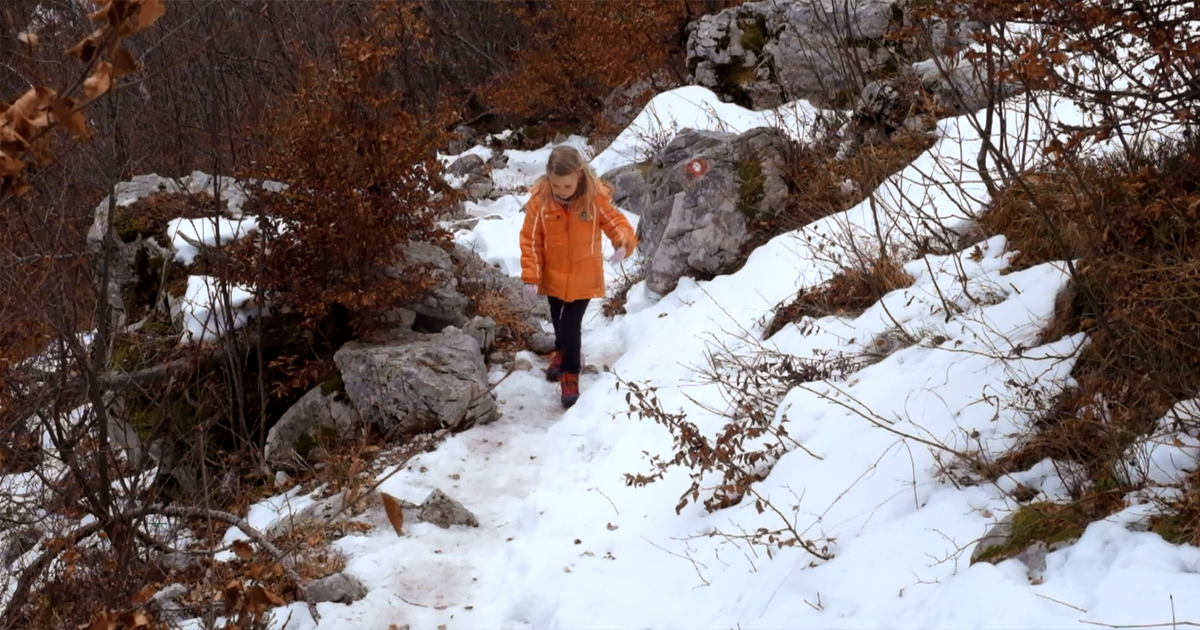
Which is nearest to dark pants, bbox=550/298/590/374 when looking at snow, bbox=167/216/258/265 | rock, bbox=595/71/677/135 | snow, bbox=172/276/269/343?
snow, bbox=172/276/269/343

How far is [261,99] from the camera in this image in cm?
747

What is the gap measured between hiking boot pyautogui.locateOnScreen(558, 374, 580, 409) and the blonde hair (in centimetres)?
114

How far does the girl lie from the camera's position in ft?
19.2

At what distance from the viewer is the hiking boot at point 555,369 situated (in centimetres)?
628

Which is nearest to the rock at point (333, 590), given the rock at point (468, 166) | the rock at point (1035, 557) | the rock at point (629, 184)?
the rock at point (1035, 557)

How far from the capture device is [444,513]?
15.0ft

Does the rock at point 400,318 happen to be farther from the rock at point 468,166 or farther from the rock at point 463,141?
the rock at point 463,141

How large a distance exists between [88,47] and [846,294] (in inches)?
198

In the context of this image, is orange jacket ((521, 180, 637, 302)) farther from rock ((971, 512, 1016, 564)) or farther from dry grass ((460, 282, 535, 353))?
rock ((971, 512, 1016, 564))

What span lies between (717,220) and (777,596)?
4.36 metres

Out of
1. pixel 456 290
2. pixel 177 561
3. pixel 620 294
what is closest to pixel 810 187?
pixel 620 294

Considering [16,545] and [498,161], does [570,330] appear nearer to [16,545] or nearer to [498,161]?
[16,545]

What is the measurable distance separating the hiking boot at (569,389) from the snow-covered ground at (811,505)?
14cm

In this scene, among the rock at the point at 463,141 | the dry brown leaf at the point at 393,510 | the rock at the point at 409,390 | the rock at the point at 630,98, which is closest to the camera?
the dry brown leaf at the point at 393,510
